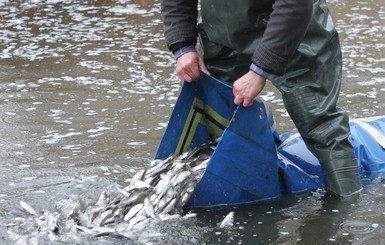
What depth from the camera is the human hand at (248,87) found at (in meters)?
4.17

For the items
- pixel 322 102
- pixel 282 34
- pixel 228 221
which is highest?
pixel 282 34

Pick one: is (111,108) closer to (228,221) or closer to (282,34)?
(228,221)

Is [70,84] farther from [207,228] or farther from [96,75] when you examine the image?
[207,228]

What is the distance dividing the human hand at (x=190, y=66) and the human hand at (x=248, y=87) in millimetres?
349

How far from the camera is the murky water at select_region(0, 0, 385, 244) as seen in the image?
4.32 metres

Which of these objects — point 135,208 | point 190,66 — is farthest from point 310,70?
point 135,208

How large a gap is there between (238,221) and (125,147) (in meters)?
1.59

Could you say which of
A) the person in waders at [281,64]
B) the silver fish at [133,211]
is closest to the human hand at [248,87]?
the person in waders at [281,64]

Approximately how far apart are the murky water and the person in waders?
32cm

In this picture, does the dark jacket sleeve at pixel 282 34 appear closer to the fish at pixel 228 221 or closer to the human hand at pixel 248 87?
the human hand at pixel 248 87

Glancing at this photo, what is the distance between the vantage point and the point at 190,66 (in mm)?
4480

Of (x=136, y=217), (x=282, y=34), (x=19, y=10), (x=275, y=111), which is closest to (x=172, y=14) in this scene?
(x=282, y=34)

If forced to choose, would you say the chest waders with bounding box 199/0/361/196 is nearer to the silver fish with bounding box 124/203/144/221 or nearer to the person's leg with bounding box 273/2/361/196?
the person's leg with bounding box 273/2/361/196

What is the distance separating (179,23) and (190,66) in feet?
1.05
